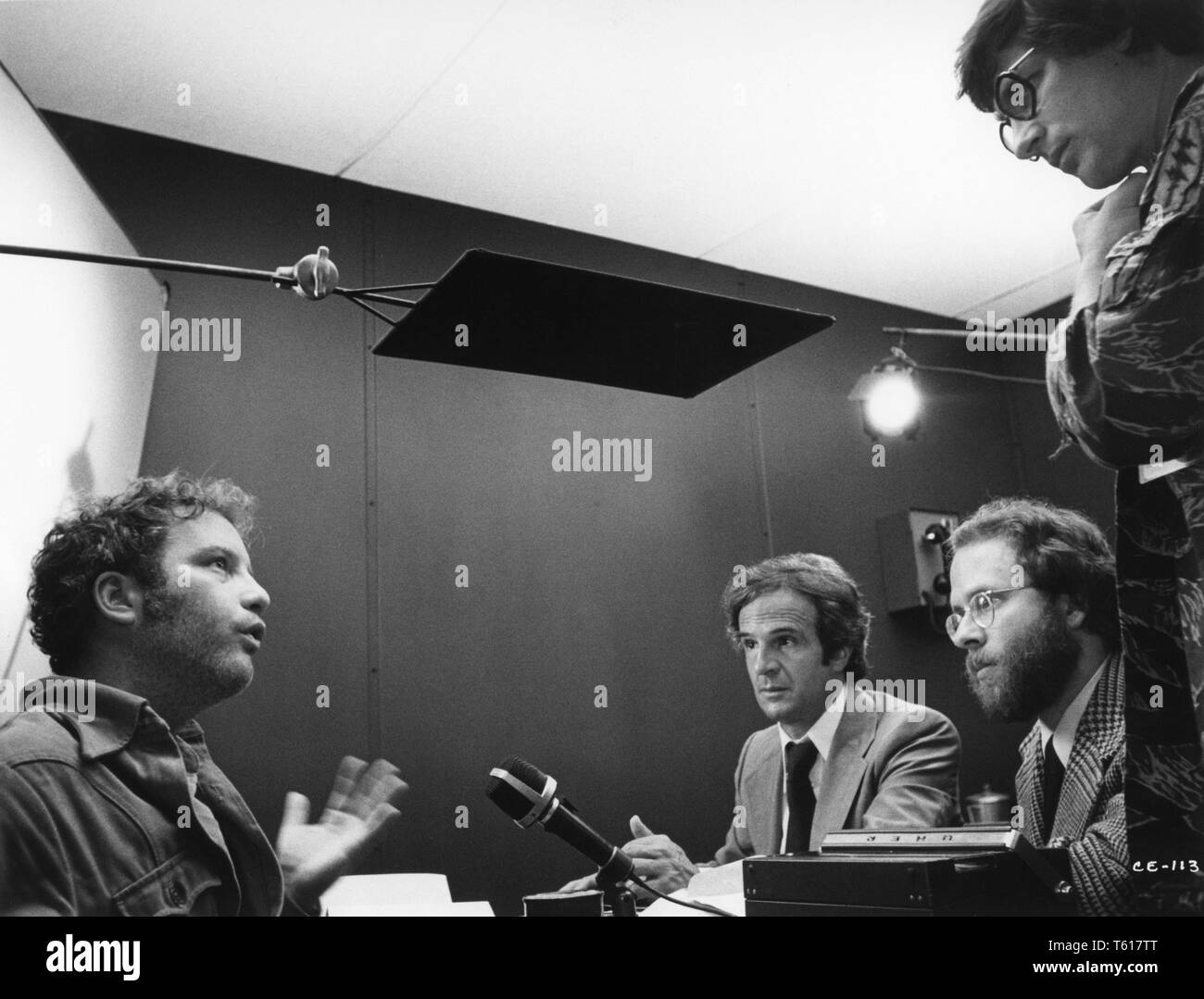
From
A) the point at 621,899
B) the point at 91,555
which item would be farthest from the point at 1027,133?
the point at 91,555

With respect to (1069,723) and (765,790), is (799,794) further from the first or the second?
(1069,723)

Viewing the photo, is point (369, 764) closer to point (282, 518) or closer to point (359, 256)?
point (282, 518)

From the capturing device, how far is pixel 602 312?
1.19 meters

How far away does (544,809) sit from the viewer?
3.17ft

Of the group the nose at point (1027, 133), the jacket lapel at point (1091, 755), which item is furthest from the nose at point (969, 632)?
the nose at point (1027, 133)

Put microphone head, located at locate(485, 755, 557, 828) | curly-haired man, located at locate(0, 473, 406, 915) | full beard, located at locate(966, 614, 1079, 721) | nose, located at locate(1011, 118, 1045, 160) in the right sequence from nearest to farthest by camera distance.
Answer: microphone head, located at locate(485, 755, 557, 828), curly-haired man, located at locate(0, 473, 406, 915), nose, located at locate(1011, 118, 1045, 160), full beard, located at locate(966, 614, 1079, 721)

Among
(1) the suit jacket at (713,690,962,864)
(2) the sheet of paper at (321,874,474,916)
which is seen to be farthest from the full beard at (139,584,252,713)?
(1) the suit jacket at (713,690,962,864)

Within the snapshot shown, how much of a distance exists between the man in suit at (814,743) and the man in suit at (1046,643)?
18 centimetres

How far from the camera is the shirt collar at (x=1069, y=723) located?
1342mm

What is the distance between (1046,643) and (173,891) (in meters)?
1.17

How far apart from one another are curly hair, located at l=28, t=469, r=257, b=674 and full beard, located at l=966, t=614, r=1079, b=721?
1.13 m

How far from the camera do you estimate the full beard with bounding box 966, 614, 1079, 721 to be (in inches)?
56.7

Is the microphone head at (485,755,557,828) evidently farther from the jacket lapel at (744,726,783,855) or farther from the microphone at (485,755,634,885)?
the jacket lapel at (744,726,783,855)

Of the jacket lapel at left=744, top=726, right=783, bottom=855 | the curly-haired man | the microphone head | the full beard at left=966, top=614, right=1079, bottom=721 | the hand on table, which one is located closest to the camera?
the microphone head
